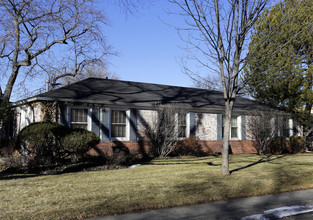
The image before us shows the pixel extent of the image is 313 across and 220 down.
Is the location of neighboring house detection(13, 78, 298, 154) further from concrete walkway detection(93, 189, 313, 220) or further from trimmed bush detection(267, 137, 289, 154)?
concrete walkway detection(93, 189, 313, 220)

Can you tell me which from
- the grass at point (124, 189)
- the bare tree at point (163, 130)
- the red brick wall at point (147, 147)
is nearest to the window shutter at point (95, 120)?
the red brick wall at point (147, 147)

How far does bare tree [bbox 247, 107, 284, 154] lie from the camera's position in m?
17.9

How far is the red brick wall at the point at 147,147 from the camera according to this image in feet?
47.7

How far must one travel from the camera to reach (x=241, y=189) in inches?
298

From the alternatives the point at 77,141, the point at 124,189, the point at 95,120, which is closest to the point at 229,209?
the point at 124,189

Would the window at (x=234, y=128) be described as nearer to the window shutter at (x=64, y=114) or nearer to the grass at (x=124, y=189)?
the grass at (x=124, y=189)

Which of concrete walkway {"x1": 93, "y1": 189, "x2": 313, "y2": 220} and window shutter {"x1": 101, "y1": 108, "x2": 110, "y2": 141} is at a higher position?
window shutter {"x1": 101, "y1": 108, "x2": 110, "y2": 141}

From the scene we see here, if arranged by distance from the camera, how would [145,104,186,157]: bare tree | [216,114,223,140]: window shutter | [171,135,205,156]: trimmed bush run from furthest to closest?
1. [216,114,223,140]: window shutter
2. [171,135,205,156]: trimmed bush
3. [145,104,186,157]: bare tree

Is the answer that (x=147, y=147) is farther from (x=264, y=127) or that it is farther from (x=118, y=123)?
(x=264, y=127)

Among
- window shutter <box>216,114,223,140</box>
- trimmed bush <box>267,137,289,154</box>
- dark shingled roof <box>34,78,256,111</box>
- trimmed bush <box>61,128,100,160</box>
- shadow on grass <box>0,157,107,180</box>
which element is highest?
dark shingled roof <box>34,78,256,111</box>

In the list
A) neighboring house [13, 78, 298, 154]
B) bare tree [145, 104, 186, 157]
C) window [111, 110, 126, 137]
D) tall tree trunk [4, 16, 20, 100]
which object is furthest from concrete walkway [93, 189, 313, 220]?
tall tree trunk [4, 16, 20, 100]

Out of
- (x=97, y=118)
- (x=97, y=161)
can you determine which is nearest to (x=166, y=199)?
(x=97, y=161)

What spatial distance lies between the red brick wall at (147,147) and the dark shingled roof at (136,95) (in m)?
2.08

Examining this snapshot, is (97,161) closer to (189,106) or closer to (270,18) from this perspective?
(189,106)
